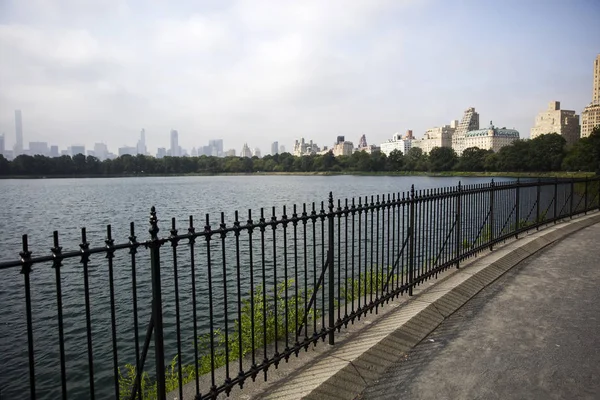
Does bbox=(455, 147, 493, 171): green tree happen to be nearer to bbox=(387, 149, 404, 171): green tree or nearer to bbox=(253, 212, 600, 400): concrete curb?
bbox=(387, 149, 404, 171): green tree

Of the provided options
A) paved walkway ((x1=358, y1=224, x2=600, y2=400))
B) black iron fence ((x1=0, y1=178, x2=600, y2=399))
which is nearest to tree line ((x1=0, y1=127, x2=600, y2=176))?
black iron fence ((x1=0, y1=178, x2=600, y2=399))

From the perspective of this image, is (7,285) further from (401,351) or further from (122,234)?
(401,351)

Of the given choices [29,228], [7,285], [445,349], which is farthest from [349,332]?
[29,228]

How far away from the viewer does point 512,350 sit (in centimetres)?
539

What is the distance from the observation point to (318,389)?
4.29m

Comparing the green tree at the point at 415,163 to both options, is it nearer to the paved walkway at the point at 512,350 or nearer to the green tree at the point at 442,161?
the green tree at the point at 442,161

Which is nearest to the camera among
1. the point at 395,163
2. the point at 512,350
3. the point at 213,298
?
the point at 512,350

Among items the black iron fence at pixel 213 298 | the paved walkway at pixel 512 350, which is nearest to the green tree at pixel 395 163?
the black iron fence at pixel 213 298

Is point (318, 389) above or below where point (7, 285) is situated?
above

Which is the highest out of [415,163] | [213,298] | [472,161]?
[415,163]

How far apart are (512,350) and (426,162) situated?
15777 centimetres

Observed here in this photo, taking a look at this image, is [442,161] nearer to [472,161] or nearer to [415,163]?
[472,161]

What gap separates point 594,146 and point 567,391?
318ft

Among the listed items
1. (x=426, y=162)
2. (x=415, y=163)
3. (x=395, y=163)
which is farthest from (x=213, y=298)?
(x=395, y=163)
